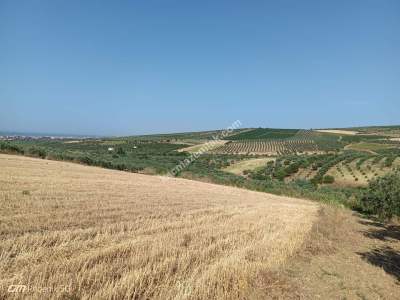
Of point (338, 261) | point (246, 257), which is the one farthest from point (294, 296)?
point (338, 261)

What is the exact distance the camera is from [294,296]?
7.08 meters

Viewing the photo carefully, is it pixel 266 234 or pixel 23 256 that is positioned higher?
pixel 23 256

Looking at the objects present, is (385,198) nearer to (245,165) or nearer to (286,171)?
(286,171)

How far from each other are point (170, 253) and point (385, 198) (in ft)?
66.4

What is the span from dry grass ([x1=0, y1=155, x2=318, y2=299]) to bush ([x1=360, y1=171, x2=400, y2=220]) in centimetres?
1126

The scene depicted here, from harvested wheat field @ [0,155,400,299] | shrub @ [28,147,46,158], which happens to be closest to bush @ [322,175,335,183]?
shrub @ [28,147,46,158]

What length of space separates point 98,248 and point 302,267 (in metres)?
5.06

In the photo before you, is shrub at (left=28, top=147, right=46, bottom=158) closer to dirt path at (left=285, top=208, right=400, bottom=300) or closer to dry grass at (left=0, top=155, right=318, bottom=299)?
dry grass at (left=0, top=155, right=318, bottom=299)

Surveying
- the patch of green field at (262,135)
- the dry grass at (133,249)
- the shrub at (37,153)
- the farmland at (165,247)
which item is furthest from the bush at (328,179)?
the patch of green field at (262,135)

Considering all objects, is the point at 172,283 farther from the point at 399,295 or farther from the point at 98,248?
the point at 399,295

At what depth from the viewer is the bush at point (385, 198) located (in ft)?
73.9

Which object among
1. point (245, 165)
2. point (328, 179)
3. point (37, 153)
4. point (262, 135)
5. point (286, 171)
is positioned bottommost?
point (328, 179)

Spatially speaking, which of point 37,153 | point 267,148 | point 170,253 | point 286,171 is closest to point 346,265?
point 170,253

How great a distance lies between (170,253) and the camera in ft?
26.5
